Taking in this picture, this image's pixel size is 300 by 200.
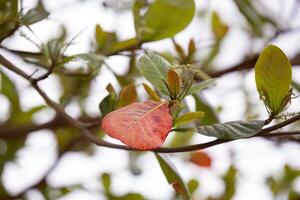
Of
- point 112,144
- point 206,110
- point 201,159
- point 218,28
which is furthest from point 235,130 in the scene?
point 201,159

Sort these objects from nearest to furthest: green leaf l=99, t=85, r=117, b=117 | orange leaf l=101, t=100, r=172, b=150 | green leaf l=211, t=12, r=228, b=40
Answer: orange leaf l=101, t=100, r=172, b=150
green leaf l=99, t=85, r=117, b=117
green leaf l=211, t=12, r=228, b=40

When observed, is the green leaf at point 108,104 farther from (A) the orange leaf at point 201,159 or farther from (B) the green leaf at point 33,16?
(A) the orange leaf at point 201,159

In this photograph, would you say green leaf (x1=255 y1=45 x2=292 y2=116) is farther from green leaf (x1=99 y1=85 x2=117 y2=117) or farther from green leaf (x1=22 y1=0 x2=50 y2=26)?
green leaf (x1=22 y1=0 x2=50 y2=26)

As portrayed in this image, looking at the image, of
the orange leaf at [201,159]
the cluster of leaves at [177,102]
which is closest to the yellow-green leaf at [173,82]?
the cluster of leaves at [177,102]

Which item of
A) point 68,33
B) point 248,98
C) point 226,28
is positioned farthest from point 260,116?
point 68,33

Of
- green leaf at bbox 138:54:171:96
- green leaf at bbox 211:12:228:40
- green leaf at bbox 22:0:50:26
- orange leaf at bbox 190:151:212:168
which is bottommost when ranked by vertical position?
orange leaf at bbox 190:151:212:168

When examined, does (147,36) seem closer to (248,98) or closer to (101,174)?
(101,174)

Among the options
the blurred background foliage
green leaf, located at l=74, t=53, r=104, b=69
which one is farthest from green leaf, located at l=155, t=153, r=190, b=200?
green leaf, located at l=74, t=53, r=104, b=69
